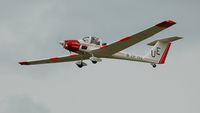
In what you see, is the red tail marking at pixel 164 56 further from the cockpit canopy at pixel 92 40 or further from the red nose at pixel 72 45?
the red nose at pixel 72 45

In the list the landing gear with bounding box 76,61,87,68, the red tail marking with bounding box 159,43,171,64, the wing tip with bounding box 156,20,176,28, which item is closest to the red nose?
the landing gear with bounding box 76,61,87,68

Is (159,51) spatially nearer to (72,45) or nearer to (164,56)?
(164,56)

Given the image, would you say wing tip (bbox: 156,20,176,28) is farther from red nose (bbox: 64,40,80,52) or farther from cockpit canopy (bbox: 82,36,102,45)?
red nose (bbox: 64,40,80,52)

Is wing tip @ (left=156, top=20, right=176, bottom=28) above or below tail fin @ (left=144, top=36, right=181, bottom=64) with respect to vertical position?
above

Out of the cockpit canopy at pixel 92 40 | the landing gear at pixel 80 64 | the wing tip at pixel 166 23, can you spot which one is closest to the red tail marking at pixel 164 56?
the cockpit canopy at pixel 92 40

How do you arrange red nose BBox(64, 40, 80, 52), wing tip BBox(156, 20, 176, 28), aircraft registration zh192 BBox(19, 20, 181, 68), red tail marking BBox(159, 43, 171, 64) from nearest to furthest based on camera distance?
wing tip BBox(156, 20, 176, 28) < aircraft registration zh192 BBox(19, 20, 181, 68) < red nose BBox(64, 40, 80, 52) < red tail marking BBox(159, 43, 171, 64)

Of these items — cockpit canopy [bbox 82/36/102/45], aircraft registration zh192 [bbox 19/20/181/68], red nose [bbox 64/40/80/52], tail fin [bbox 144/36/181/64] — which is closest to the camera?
aircraft registration zh192 [bbox 19/20/181/68]

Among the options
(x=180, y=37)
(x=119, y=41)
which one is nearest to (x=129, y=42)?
(x=119, y=41)

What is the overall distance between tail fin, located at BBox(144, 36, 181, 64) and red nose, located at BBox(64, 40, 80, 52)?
915 centimetres

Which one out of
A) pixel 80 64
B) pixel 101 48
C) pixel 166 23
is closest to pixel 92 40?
pixel 101 48

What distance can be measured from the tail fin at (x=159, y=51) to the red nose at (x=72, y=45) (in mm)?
9154

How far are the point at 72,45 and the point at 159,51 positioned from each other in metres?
11.6

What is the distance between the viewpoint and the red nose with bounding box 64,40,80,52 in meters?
60.8

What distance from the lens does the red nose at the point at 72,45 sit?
200 feet
